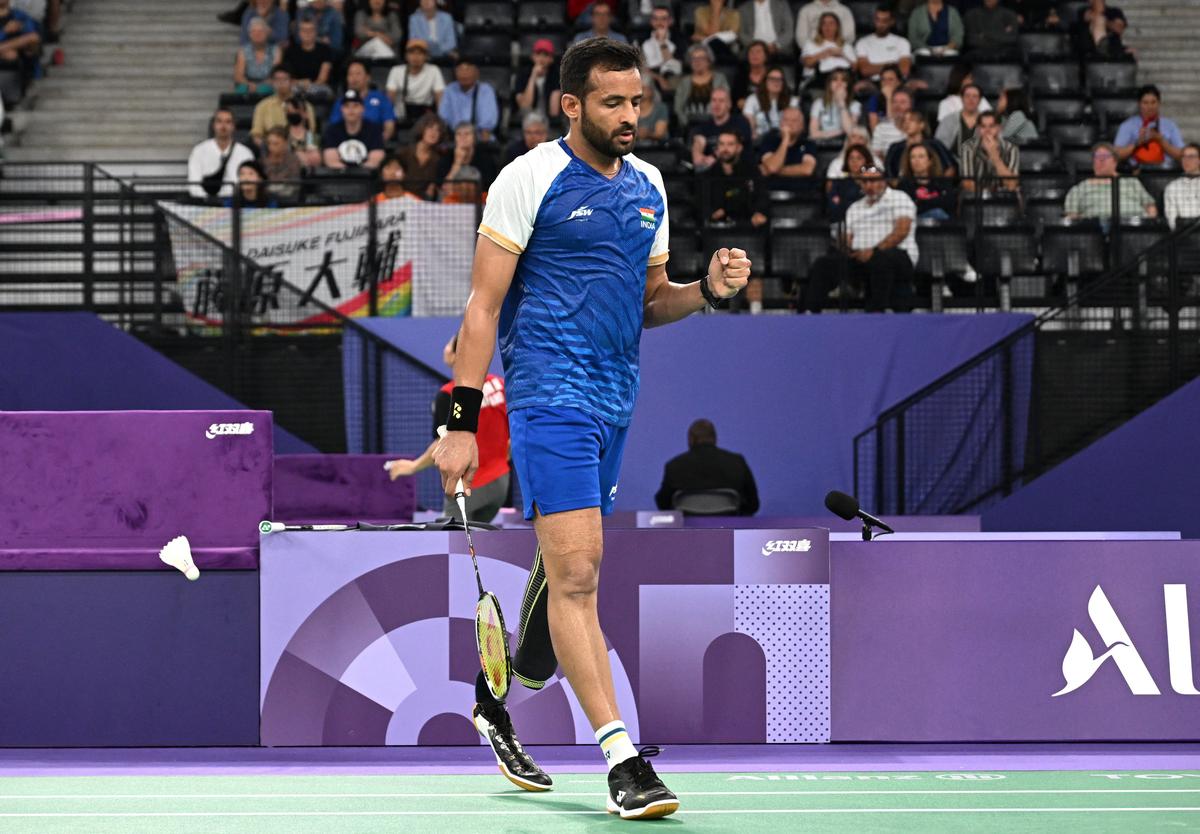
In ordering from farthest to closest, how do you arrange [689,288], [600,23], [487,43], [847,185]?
1. [487,43]
2. [600,23]
3. [847,185]
4. [689,288]

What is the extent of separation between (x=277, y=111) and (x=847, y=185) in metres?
5.88

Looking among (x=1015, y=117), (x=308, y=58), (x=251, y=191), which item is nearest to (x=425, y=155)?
(x=251, y=191)

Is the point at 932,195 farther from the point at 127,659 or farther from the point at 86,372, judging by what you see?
the point at 127,659

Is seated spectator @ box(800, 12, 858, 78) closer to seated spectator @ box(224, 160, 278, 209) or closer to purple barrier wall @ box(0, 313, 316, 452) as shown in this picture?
seated spectator @ box(224, 160, 278, 209)

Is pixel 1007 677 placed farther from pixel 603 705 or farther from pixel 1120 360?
pixel 1120 360

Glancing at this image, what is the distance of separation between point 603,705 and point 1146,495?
28.6 feet

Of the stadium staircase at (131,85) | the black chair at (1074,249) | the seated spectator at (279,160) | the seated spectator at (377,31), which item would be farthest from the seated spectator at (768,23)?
the stadium staircase at (131,85)

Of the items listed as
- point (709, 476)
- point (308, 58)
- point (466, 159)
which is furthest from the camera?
point (308, 58)

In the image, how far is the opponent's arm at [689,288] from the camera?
5016 millimetres

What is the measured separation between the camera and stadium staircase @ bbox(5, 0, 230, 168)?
18.0m

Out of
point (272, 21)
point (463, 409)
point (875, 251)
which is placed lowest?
point (463, 409)

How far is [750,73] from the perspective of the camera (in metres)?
16.9

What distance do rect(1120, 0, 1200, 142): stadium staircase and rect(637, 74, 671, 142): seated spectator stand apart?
6.09 m

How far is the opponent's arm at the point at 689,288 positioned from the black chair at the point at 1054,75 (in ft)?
44.4
